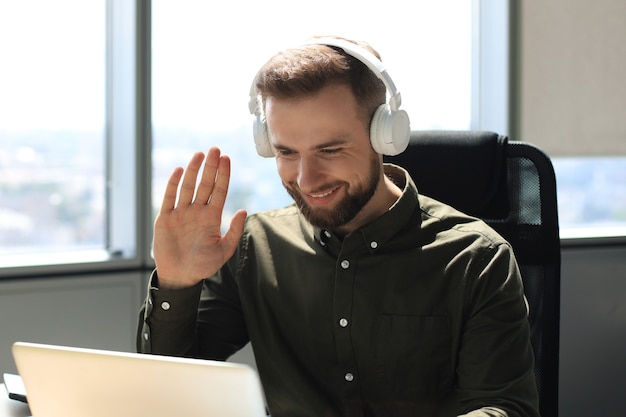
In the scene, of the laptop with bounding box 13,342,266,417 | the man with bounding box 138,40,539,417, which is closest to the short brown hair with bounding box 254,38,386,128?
the man with bounding box 138,40,539,417

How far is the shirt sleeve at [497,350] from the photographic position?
1.32m

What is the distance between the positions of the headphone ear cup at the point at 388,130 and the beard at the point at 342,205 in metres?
0.05

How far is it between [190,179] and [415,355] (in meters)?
0.52

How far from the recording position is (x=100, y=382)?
37.9 inches

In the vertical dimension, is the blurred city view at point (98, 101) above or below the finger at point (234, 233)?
above

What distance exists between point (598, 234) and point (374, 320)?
1.86 meters

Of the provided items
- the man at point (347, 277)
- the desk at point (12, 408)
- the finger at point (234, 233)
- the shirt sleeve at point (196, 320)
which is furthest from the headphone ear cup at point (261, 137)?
the desk at point (12, 408)

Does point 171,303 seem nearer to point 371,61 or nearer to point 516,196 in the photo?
point 371,61

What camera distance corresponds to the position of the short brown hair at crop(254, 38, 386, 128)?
4.63 ft

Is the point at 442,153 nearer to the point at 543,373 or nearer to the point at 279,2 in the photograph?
the point at 543,373

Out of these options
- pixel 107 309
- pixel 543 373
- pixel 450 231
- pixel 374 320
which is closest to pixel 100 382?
pixel 374 320

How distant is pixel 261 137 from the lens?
1.53m

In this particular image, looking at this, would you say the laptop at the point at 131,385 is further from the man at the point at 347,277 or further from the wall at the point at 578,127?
the wall at the point at 578,127

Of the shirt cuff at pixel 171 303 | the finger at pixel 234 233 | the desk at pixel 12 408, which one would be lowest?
the desk at pixel 12 408
